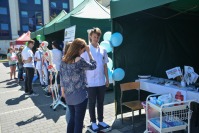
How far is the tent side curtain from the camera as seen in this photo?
3.04m

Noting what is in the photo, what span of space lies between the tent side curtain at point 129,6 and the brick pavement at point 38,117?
2099 millimetres

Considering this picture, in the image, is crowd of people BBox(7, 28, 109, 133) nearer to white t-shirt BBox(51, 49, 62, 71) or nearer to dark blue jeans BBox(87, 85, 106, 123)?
dark blue jeans BBox(87, 85, 106, 123)

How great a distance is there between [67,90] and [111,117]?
1911 millimetres

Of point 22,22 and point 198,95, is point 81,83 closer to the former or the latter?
point 198,95

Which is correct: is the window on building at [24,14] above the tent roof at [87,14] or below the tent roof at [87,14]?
above

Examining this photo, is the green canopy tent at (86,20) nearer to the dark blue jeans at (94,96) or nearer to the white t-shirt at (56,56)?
the white t-shirt at (56,56)

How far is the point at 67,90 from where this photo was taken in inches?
106

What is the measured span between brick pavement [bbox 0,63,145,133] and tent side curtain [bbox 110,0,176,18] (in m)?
2.10

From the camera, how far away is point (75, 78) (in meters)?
2.62

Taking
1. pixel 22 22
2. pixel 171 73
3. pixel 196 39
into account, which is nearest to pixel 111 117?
pixel 171 73

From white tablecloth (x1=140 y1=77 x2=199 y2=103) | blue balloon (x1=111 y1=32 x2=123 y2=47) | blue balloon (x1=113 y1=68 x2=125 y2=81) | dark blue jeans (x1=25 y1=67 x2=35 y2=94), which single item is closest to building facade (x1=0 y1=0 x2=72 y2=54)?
dark blue jeans (x1=25 y1=67 x2=35 y2=94)

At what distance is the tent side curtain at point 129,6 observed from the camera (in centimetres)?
304

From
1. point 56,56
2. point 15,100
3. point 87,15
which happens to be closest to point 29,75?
point 15,100

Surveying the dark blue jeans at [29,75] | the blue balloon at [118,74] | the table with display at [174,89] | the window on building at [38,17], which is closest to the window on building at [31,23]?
the window on building at [38,17]
